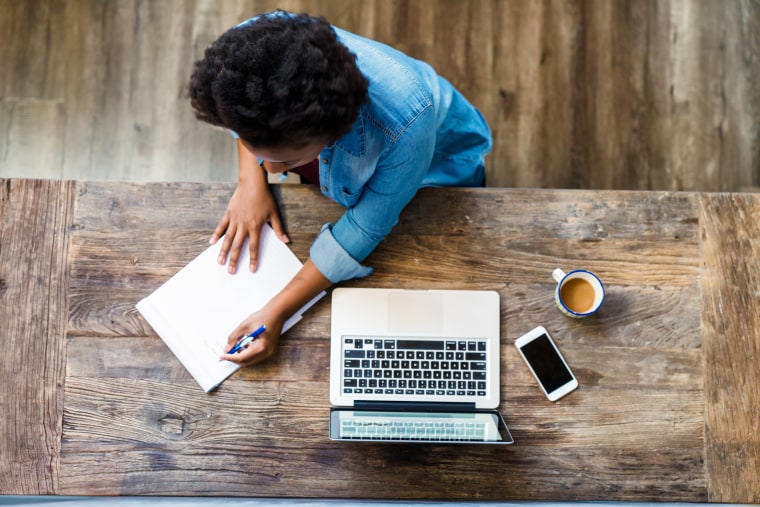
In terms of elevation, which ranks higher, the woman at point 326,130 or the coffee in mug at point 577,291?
the woman at point 326,130

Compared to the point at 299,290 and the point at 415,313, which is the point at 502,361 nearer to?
the point at 415,313

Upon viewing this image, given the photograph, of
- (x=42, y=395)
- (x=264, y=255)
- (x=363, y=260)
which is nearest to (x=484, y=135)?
→ (x=363, y=260)

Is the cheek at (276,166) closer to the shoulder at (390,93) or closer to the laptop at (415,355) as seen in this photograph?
the shoulder at (390,93)

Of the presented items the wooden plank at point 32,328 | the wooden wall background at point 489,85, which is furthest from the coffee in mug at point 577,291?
the wooden plank at point 32,328

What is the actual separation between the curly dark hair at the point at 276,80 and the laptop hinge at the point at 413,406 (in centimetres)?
57

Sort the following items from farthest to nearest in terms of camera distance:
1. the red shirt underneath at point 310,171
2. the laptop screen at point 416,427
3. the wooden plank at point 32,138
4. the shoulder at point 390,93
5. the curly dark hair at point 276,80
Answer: the wooden plank at point 32,138, the red shirt underneath at point 310,171, the laptop screen at point 416,427, the shoulder at point 390,93, the curly dark hair at point 276,80

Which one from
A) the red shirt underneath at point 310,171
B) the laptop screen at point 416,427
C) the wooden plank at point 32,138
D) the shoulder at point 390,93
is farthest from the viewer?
the wooden plank at point 32,138

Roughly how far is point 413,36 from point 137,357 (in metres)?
1.32

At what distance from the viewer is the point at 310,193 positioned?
46.9 inches

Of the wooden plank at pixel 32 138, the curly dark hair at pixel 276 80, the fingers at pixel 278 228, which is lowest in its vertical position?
the wooden plank at pixel 32 138

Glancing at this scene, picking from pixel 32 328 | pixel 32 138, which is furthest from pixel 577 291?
pixel 32 138

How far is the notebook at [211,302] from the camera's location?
1.14 metres

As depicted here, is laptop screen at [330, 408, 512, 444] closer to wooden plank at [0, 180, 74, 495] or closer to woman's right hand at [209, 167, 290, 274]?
woman's right hand at [209, 167, 290, 274]

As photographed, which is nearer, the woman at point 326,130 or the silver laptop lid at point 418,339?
the woman at point 326,130
